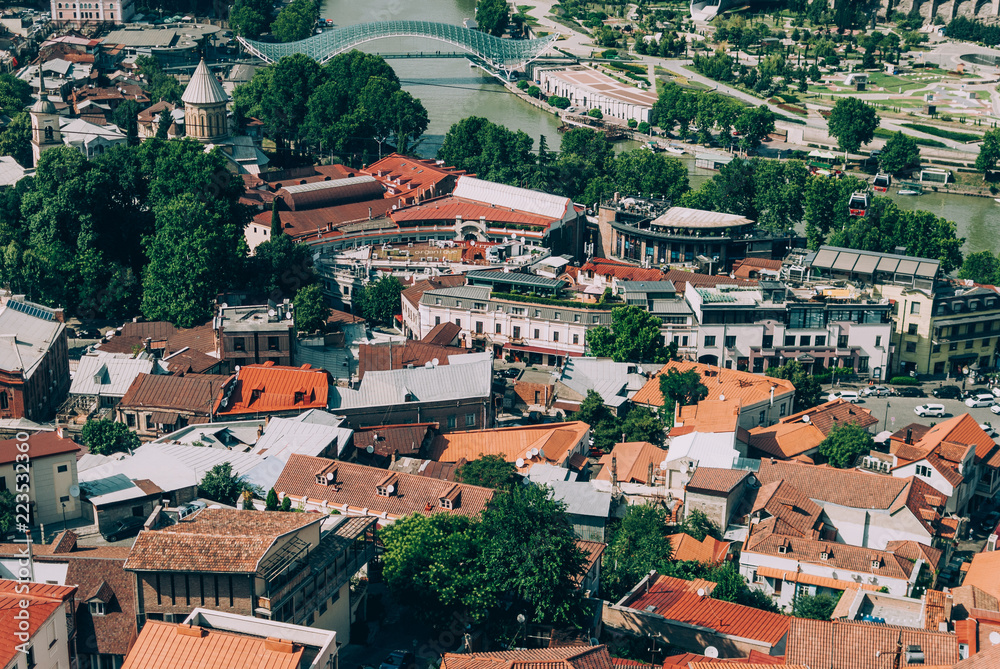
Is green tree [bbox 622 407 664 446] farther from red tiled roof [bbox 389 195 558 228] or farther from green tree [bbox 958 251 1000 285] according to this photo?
green tree [bbox 958 251 1000 285]

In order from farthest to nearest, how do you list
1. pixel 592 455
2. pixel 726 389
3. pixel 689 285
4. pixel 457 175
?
pixel 457 175 < pixel 689 285 < pixel 726 389 < pixel 592 455

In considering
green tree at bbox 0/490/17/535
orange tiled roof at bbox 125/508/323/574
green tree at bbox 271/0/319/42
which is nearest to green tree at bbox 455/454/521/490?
orange tiled roof at bbox 125/508/323/574

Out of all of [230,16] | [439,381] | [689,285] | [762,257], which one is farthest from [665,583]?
[230,16]

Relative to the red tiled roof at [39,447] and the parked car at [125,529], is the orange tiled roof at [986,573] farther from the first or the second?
the red tiled roof at [39,447]

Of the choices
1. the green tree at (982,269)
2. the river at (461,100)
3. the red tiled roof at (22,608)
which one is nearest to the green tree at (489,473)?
the red tiled roof at (22,608)

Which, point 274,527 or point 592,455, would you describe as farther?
point 592,455

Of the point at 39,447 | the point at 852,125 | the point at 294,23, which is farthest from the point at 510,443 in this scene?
the point at 294,23

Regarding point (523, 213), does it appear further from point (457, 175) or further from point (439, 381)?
point (439, 381)
